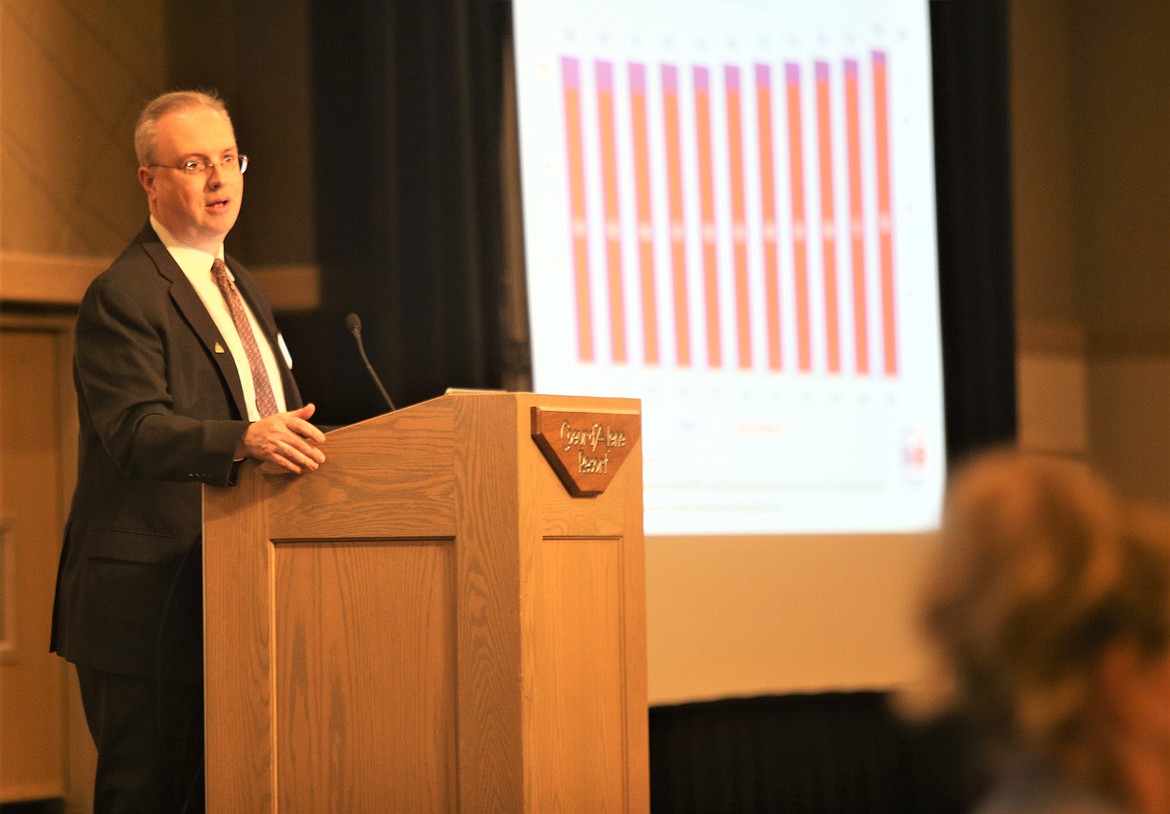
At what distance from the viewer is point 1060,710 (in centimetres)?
87

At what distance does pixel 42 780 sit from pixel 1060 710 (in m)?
3.41

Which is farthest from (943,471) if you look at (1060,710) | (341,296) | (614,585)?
(1060,710)

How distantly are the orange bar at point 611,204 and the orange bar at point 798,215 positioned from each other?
22.1 inches

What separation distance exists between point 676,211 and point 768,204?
0.30 metres

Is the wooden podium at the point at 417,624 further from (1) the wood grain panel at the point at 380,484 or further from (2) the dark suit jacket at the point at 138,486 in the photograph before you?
(2) the dark suit jacket at the point at 138,486

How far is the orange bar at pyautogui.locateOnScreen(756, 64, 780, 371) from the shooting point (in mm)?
3975

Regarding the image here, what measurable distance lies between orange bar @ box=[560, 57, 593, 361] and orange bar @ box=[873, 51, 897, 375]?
0.97 meters

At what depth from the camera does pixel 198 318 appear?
93.7 inches

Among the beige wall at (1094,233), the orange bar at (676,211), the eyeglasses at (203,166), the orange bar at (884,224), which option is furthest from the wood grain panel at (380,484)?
the beige wall at (1094,233)

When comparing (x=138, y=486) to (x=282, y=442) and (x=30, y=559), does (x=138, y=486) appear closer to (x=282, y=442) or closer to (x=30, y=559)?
(x=282, y=442)

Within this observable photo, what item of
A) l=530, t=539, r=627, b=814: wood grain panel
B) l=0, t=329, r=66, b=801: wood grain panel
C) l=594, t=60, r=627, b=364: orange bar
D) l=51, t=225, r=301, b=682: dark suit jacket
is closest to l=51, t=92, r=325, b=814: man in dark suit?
l=51, t=225, r=301, b=682: dark suit jacket

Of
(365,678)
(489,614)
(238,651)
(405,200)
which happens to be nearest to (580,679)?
(489,614)

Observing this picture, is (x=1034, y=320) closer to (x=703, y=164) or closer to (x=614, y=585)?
(x=703, y=164)

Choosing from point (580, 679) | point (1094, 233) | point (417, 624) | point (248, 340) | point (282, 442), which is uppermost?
point (1094, 233)
